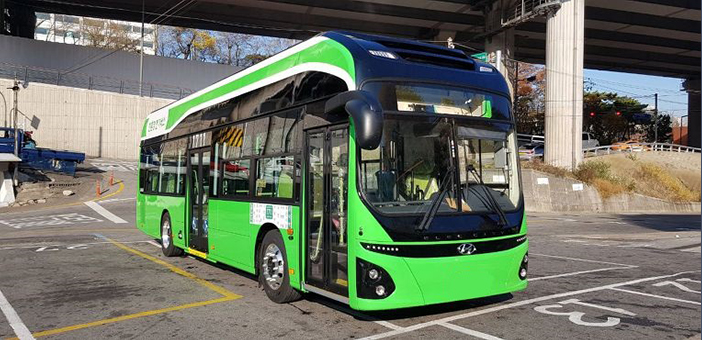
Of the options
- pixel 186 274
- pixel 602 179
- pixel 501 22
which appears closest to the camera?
pixel 186 274

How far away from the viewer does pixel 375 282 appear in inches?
219

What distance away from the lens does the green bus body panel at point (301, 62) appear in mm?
6160

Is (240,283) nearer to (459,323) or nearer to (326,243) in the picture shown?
(326,243)

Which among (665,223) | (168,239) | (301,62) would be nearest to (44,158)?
(168,239)

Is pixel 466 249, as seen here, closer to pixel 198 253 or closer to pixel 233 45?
pixel 198 253

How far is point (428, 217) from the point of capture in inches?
225

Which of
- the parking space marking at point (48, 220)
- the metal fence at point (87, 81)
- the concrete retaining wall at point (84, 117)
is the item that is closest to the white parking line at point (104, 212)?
the parking space marking at point (48, 220)

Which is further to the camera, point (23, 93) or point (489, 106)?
point (23, 93)

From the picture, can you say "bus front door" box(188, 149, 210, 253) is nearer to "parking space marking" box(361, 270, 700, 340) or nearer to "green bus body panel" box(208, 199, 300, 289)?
"green bus body panel" box(208, 199, 300, 289)

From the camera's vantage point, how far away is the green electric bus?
18.5ft

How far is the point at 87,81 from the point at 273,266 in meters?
48.0

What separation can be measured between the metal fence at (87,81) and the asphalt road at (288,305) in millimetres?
37110

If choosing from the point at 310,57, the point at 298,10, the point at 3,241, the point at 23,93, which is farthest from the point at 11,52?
the point at 310,57

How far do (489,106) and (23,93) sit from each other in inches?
1757
